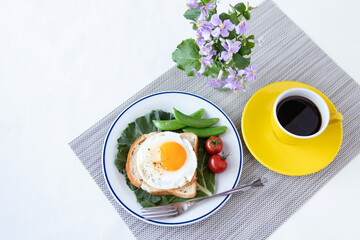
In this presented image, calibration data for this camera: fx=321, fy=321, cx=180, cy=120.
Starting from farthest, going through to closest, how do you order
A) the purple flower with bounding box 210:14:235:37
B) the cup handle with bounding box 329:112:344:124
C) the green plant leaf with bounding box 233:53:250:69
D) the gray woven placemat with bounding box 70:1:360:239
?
the gray woven placemat with bounding box 70:1:360:239, the cup handle with bounding box 329:112:344:124, the green plant leaf with bounding box 233:53:250:69, the purple flower with bounding box 210:14:235:37

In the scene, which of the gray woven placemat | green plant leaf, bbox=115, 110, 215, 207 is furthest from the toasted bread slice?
the gray woven placemat

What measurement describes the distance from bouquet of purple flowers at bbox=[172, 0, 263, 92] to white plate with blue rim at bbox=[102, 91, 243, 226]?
Answer: 0.19 meters

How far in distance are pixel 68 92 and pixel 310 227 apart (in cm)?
143

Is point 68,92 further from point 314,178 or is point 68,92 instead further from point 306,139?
point 314,178

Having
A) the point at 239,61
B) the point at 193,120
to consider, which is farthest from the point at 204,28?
the point at 193,120

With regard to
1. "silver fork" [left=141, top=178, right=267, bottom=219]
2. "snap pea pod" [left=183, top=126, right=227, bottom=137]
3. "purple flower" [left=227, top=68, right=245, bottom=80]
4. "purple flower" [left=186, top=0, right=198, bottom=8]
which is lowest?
"silver fork" [left=141, top=178, right=267, bottom=219]

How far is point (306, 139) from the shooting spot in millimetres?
1382

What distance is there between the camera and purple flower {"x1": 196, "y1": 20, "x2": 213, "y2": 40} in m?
1.18

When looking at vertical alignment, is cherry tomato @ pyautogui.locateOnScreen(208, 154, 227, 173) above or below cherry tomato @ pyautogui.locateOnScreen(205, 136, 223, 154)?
below

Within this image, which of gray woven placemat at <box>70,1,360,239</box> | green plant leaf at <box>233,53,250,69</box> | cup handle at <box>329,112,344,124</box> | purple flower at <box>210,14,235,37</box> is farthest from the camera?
gray woven placemat at <box>70,1,360,239</box>

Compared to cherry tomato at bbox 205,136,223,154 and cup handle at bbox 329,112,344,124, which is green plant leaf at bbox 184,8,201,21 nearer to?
cherry tomato at bbox 205,136,223,154

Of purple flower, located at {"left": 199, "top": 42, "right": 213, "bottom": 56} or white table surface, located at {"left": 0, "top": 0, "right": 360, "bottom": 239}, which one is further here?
white table surface, located at {"left": 0, "top": 0, "right": 360, "bottom": 239}

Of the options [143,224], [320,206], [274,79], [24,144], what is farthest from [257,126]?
[24,144]

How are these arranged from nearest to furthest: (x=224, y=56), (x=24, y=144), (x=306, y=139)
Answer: (x=224, y=56) → (x=306, y=139) → (x=24, y=144)
